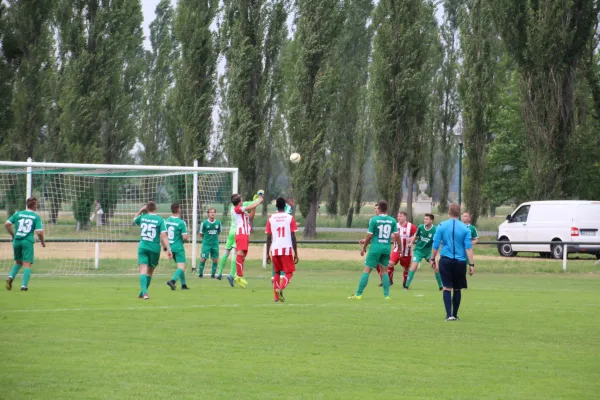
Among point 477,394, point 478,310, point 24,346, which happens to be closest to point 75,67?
point 478,310

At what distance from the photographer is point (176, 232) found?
20.6 meters

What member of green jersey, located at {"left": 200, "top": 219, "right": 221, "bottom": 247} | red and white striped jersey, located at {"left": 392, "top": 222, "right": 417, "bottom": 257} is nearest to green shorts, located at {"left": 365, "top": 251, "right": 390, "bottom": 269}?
red and white striped jersey, located at {"left": 392, "top": 222, "right": 417, "bottom": 257}

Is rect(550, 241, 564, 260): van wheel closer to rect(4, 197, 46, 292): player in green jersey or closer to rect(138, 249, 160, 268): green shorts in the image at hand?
rect(138, 249, 160, 268): green shorts

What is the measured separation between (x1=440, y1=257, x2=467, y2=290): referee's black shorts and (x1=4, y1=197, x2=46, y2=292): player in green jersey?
8649 millimetres

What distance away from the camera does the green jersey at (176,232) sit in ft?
67.2

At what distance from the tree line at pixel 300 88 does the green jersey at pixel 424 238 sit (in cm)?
1820

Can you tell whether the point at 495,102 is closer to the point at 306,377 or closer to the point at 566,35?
Answer: the point at 566,35

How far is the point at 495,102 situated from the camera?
47656mm

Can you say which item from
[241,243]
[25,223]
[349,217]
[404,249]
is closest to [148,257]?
[25,223]

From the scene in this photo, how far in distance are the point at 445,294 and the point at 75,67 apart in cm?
3613

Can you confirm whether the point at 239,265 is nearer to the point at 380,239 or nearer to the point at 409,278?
the point at 409,278

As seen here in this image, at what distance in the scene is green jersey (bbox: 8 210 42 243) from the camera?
19.6 m

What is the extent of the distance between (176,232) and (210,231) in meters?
3.88

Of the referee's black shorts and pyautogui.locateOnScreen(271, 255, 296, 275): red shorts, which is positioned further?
pyautogui.locateOnScreen(271, 255, 296, 275): red shorts
